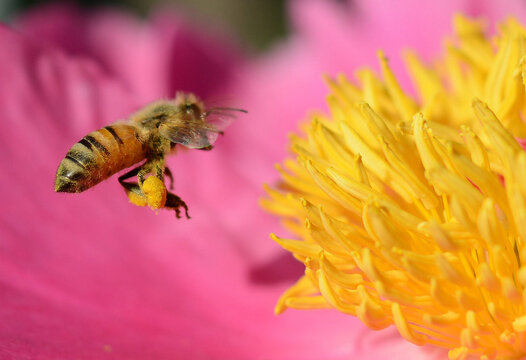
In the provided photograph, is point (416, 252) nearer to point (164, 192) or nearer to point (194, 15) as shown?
point (164, 192)

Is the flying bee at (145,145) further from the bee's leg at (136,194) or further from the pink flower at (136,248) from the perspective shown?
the pink flower at (136,248)

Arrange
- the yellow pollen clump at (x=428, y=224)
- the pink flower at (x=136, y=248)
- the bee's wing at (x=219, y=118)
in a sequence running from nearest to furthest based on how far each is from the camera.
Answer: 1. the yellow pollen clump at (x=428, y=224)
2. the bee's wing at (x=219, y=118)
3. the pink flower at (x=136, y=248)

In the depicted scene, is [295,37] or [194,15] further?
[194,15]

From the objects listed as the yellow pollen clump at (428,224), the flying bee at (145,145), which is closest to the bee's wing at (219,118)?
the flying bee at (145,145)

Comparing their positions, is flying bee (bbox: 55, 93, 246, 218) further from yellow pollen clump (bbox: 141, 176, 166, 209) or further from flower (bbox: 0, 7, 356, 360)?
flower (bbox: 0, 7, 356, 360)

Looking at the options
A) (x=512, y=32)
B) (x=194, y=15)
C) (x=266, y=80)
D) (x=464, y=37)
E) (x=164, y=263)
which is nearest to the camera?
(x=512, y=32)

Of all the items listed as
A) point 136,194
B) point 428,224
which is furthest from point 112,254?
point 428,224

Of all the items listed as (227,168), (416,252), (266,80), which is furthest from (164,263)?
(266,80)

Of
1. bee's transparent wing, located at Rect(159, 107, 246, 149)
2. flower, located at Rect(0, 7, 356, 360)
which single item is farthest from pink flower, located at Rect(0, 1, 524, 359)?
bee's transparent wing, located at Rect(159, 107, 246, 149)
